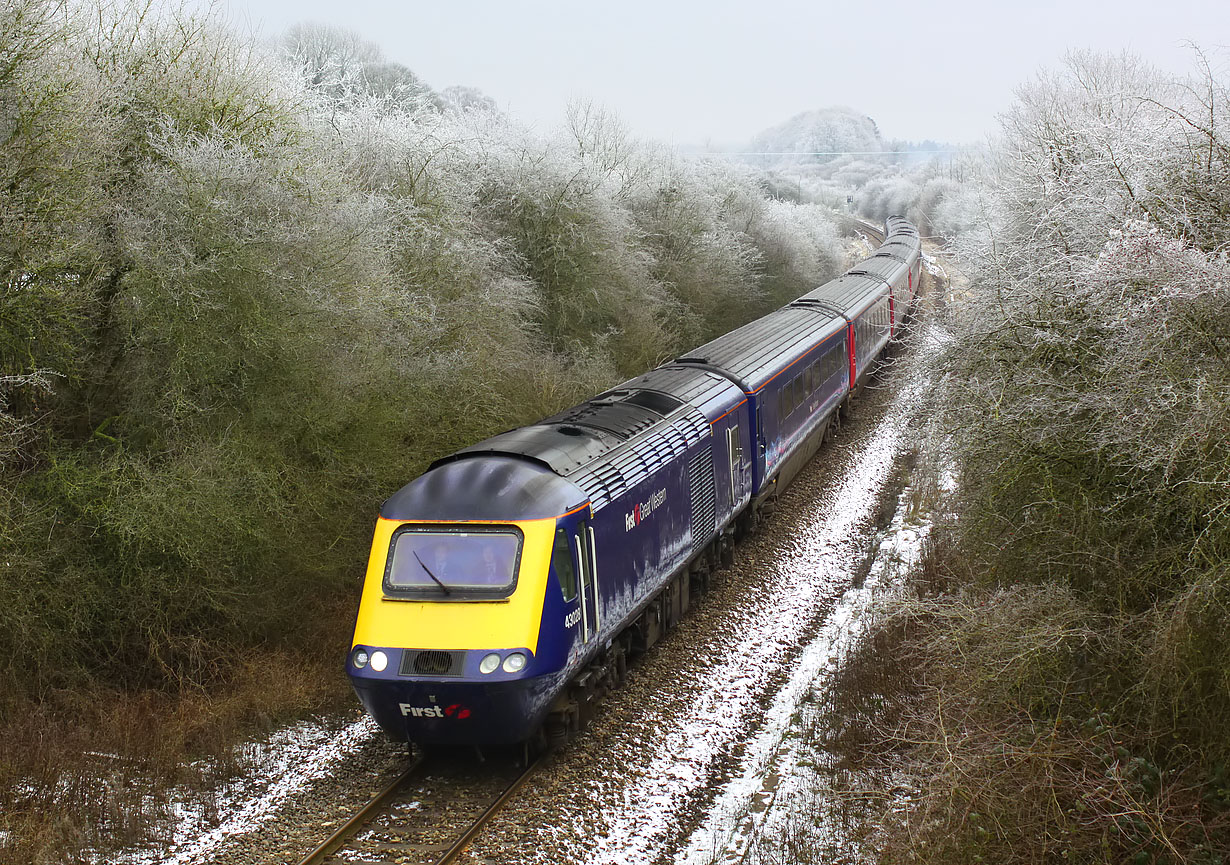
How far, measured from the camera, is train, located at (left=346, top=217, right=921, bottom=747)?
824 centimetres

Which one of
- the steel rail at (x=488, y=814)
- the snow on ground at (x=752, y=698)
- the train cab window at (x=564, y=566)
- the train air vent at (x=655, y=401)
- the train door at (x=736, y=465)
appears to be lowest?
the snow on ground at (x=752, y=698)

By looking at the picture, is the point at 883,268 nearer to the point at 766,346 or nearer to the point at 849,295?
the point at 849,295

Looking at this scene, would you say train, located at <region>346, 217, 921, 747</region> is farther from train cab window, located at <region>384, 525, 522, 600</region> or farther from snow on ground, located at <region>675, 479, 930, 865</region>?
snow on ground, located at <region>675, 479, 930, 865</region>

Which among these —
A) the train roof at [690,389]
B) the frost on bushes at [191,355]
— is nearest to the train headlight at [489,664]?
the frost on bushes at [191,355]

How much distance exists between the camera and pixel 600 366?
22.4 metres

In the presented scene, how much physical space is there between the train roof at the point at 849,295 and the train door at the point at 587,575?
1488 centimetres

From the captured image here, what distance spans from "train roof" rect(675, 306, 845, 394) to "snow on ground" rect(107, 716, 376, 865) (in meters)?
7.70

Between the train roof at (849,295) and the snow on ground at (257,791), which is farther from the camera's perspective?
the train roof at (849,295)

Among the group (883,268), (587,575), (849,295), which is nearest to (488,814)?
(587,575)

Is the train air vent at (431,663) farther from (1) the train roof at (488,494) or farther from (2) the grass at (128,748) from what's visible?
(2) the grass at (128,748)

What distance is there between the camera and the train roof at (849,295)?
23.3m

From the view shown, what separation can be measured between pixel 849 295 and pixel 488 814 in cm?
1952

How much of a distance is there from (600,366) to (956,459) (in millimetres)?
13257

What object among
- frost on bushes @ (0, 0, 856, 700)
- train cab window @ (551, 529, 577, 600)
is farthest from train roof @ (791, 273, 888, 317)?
train cab window @ (551, 529, 577, 600)
